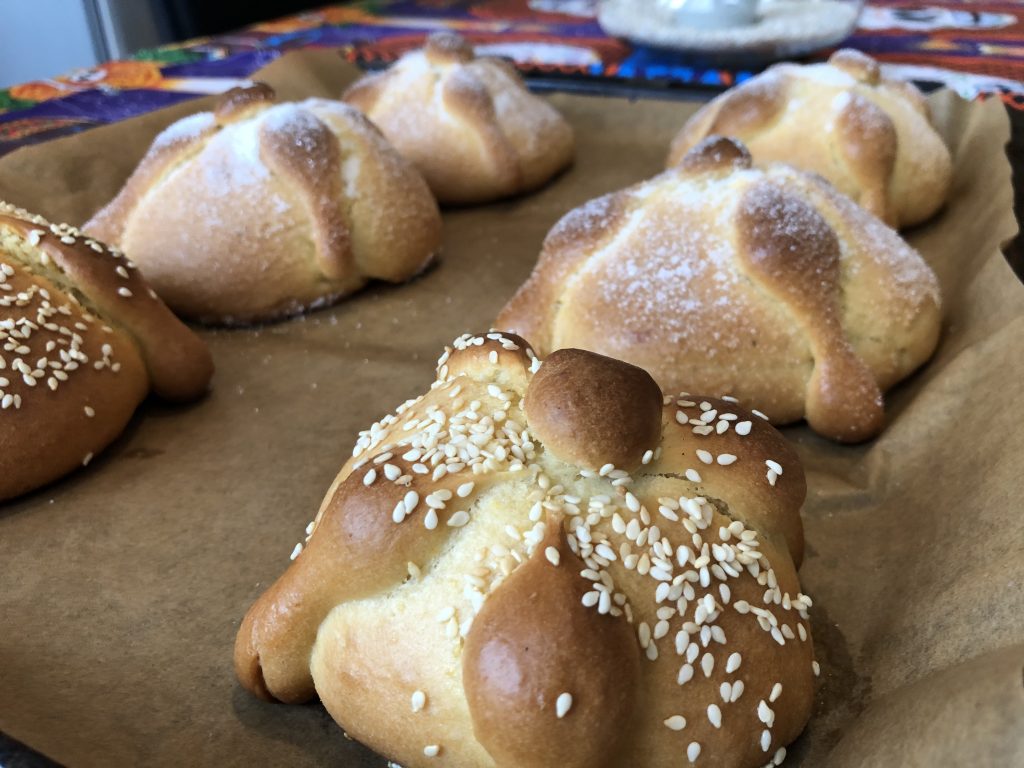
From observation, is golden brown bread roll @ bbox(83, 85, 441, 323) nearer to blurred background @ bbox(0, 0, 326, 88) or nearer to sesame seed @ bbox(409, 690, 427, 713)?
sesame seed @ bbox(409, 690, 427, 713)

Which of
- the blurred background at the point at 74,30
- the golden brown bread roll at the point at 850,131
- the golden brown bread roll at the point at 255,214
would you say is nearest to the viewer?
the golden brown bread roll at the point at 255,214

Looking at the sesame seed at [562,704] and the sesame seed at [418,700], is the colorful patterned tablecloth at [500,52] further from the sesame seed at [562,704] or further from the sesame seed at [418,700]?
the sesame seed at [562,704]

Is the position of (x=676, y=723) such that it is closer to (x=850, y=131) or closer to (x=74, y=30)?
(x=850, y=131)

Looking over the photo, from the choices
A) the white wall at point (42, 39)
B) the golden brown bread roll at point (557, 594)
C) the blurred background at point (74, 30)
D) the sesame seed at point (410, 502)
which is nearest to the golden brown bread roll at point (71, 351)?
the golden brown bread roll at point (557, 594)

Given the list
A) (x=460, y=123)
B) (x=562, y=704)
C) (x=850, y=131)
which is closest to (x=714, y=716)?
(x=562, y=704)

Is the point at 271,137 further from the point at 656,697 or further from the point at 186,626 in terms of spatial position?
the point at 656,697

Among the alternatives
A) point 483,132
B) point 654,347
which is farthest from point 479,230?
point 654,347
